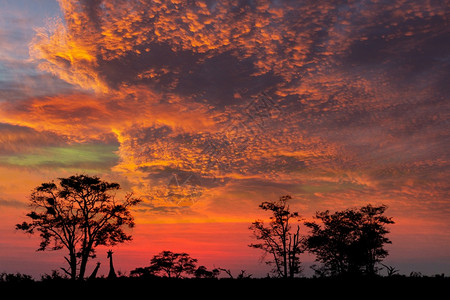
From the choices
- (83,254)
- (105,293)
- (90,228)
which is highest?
(90,228)

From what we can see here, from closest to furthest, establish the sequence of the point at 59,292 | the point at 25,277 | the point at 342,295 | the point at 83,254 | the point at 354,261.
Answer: the point at 59,292 < the point at 342,295 < the point at 25,277 < the point at 83,254 < the point at 354,261

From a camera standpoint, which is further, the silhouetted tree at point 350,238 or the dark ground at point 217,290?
the silhouetted tree at point 350,238

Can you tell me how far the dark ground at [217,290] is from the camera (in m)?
14.9

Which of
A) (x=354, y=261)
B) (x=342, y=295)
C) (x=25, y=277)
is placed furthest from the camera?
(x=354, y=261)

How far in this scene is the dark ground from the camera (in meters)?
14.9

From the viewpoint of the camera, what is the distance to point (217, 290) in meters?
16.7

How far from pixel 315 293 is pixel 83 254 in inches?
1473

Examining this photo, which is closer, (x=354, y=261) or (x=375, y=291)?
(x=375, y=291)

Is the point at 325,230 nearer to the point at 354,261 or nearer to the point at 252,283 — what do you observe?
the point at 354,261

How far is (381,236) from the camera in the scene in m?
65.5

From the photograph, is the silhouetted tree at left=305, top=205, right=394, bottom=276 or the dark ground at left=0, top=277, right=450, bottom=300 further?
the silhouetted tree at left=305, top=205, right=394, bottom=276

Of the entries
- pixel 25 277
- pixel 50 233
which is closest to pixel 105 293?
pixel 25 277

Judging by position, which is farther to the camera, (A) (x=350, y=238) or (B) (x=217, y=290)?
(A) (x=350, y=238)

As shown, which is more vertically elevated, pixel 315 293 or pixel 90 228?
pixel 90 228
